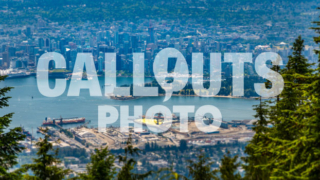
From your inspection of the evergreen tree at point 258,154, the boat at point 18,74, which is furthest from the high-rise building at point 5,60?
the evergreen tree at point 258,154

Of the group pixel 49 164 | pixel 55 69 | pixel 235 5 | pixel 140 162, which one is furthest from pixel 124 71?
pixel 49 164

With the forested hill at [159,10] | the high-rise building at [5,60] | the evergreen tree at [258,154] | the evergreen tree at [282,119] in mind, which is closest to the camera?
the evergreen tree at [282,119]

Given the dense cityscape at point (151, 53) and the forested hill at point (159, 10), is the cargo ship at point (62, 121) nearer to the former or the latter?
the dense cityscape at point (151, 53)

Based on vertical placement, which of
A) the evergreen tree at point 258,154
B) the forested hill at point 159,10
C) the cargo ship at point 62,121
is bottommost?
the cargo ship at point 62,121

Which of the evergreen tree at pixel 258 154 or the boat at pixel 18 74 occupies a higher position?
the boat at pixel 18 74

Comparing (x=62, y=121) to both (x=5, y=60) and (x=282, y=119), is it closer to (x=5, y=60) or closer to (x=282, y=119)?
(x=282, y=119)

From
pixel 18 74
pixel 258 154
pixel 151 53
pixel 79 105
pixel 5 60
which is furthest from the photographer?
pixel 151 53

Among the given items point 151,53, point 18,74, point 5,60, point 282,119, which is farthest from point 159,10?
point 282,119
